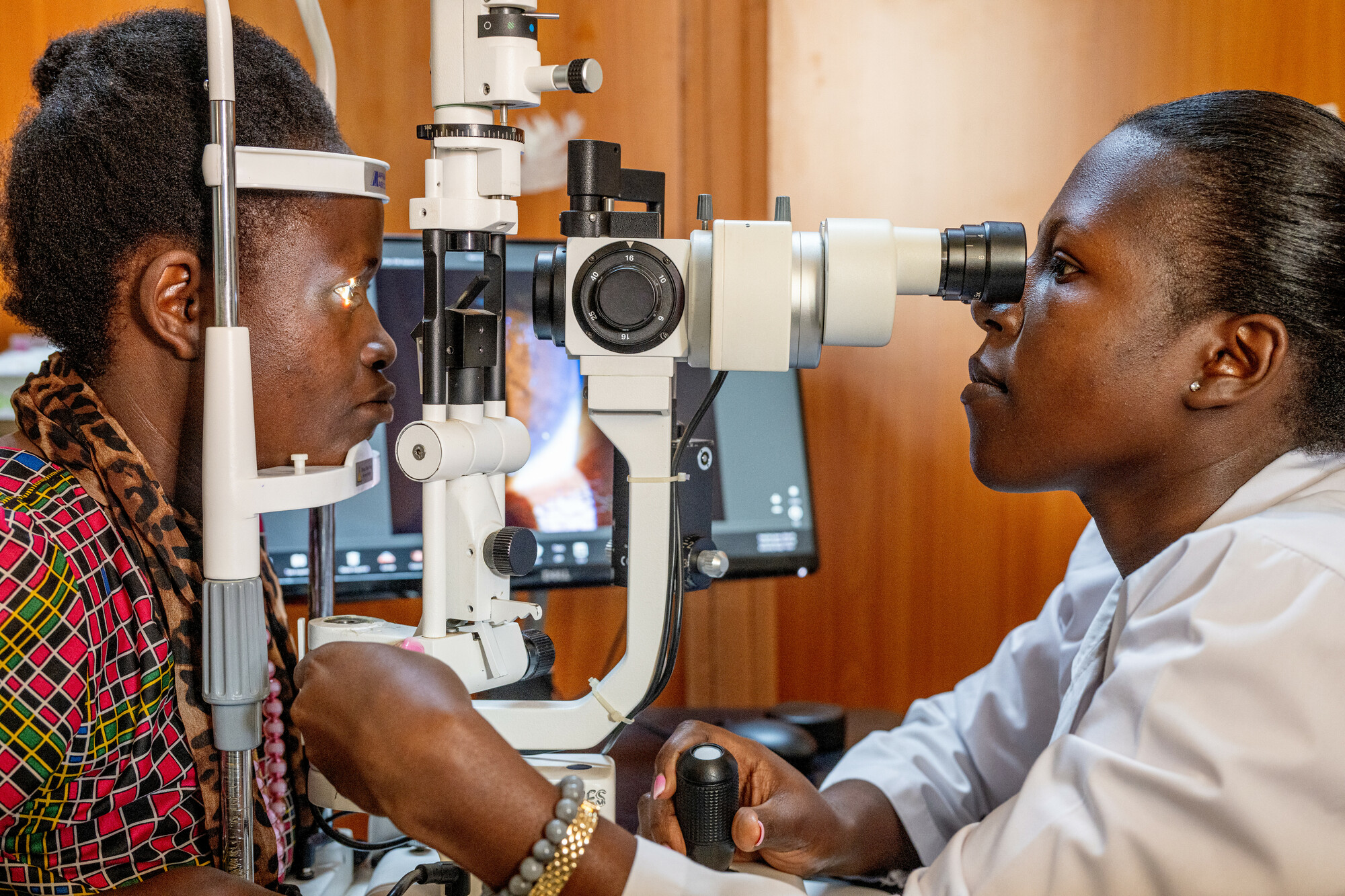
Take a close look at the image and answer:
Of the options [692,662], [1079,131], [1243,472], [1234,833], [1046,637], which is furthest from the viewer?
[692,662]

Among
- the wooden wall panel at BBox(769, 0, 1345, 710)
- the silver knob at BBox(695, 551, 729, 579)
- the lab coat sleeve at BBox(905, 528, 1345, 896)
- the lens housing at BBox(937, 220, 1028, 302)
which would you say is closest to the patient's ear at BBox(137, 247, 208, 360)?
the silver knob at BBox(695, 551, 729, 579)

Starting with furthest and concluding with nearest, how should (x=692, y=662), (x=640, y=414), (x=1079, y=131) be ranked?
(x=692, y=662) < (x=1079, y=131) < (x=640, y=414)

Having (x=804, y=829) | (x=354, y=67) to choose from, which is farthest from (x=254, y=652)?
(x=354, y=67)

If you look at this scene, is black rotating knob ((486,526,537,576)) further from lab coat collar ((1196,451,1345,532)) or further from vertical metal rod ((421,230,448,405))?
lab coat collar ((1196,451,1345,532))

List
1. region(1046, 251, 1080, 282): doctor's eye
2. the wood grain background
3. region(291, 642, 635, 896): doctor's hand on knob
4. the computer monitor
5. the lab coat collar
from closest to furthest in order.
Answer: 1. region(291, 642, 635, 896): doctor's hand on knob
2. the lab coat collar
3. region(1046, 251, 1080, 282): doctor's eye
4. the computer monitor
5. the wood grain background

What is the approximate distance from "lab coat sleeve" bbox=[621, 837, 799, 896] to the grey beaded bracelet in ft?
0.20

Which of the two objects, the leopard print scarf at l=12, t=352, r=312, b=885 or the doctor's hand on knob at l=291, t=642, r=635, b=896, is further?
the leopard print scarf at l=12, t=352, r=312, b=885

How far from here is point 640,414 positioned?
2.45 feet

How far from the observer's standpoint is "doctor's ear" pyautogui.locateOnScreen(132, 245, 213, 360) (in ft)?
2.53

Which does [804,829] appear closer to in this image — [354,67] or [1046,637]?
[1046,637]

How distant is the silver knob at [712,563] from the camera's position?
0.79m

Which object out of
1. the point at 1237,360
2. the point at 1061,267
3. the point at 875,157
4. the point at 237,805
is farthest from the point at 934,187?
the point at 237,805

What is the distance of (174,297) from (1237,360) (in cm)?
85

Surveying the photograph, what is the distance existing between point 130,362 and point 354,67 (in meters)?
0.87
